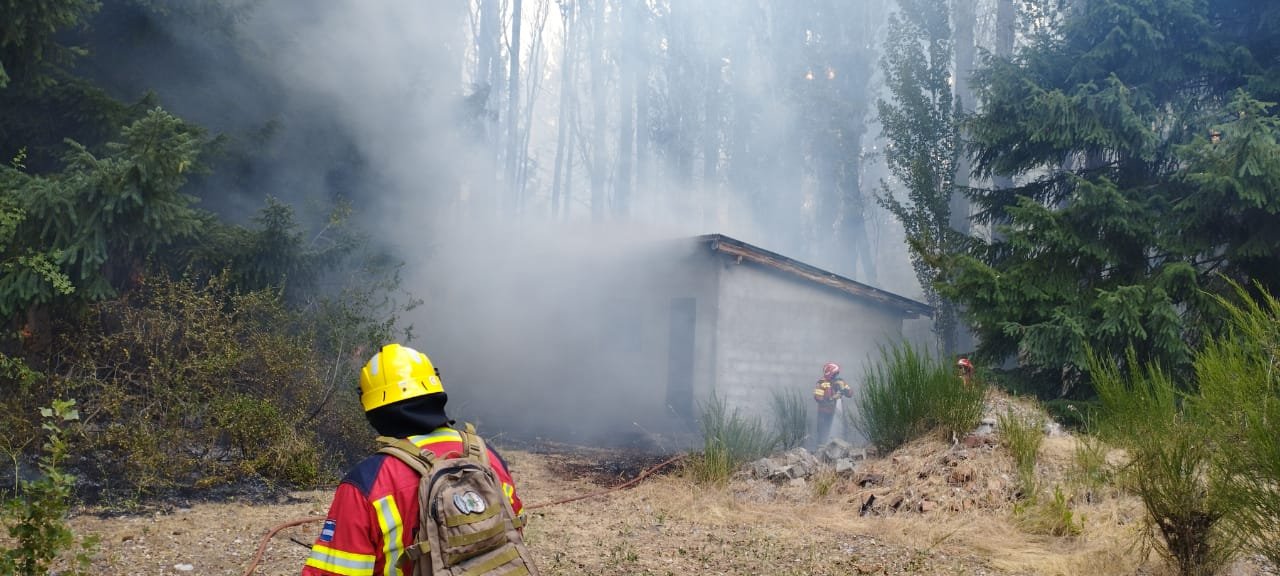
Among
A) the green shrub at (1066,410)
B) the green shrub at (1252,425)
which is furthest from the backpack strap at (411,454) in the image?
the green shrub at (1066,410)

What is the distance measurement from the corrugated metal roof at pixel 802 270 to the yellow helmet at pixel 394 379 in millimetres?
10364

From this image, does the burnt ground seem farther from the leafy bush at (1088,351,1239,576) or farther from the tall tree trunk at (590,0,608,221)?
the tall tree trunk at (590,0,608,221)

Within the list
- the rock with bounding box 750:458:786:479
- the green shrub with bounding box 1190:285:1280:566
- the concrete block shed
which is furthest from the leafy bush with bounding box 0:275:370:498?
the green shrub with bounding box 1190:285:1280:566

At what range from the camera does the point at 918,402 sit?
25.1ft

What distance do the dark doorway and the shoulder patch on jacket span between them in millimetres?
11394

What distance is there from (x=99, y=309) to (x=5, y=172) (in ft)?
3.67

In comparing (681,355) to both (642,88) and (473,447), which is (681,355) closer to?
(473,447)

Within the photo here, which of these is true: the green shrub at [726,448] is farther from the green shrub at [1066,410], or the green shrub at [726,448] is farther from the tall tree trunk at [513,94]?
the tall tree trunk at [513,94]

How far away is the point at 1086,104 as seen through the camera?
33.8 ft

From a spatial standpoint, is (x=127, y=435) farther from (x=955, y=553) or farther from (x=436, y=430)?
(x=955, y=553)

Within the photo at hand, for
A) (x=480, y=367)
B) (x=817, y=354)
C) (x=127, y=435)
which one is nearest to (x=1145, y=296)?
(x=817, y=354)

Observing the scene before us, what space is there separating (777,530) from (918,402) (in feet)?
7.81

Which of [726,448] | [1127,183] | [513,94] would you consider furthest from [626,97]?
[726,448]

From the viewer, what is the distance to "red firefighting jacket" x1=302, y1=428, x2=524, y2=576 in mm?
2150
